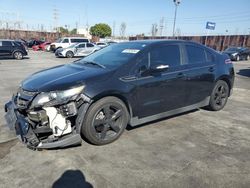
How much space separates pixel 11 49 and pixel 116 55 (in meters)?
17.9

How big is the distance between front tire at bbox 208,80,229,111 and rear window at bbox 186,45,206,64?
0.80 m

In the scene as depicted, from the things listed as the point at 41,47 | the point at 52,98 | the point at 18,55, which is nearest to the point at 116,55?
the point at 52,98

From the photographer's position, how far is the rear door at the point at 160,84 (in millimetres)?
4105

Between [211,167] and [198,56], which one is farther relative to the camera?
[198,56]

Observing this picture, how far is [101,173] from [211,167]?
1495mm

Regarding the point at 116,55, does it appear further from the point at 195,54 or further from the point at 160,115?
the point at 195,54

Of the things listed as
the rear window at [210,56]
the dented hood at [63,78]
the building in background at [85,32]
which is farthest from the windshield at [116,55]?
the building in background at [85,32]

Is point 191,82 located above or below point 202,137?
above

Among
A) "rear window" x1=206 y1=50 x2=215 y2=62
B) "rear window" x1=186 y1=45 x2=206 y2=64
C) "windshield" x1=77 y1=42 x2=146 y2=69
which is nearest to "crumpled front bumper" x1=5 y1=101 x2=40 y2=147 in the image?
"windshield" x1=77 y1=42 x2=146 y2=69

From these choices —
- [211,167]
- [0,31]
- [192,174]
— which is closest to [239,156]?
[211,167]

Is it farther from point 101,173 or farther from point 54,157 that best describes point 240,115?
point 54,157

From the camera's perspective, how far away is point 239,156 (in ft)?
11.9

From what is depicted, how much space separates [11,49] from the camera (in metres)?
19.7

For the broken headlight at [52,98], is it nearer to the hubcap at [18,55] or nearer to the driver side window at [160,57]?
the driver side window at [160,57]
